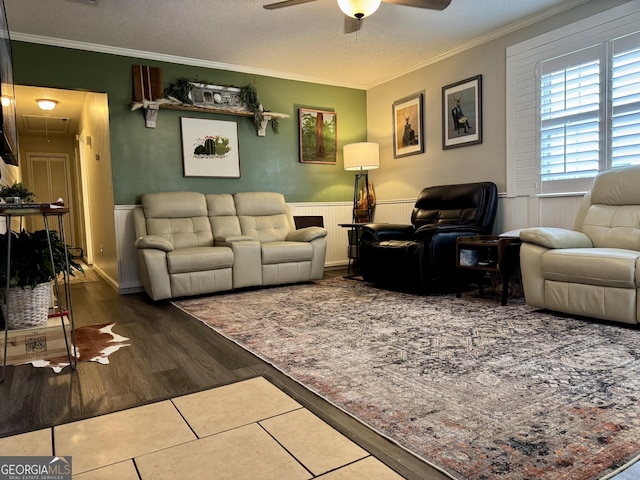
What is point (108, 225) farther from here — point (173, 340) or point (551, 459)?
point (551, 459)

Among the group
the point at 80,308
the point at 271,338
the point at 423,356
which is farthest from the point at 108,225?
the point at 423,356

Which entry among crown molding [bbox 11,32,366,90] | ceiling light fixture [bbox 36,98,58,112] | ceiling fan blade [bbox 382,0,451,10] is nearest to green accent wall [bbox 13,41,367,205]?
Answer: crown molding [bbox 11,32,366,90]

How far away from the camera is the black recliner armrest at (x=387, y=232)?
417 cm

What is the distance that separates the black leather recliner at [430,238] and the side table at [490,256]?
157mm

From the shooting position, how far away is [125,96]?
4.43 m

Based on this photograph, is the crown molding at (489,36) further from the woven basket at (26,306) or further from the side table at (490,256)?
the woven basket at (26,306)

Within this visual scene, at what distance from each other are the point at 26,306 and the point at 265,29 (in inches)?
122

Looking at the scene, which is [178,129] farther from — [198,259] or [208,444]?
[208,444]

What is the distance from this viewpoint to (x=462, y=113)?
179 inches

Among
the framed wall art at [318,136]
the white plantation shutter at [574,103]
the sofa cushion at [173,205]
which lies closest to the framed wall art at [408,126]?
the framed wall art at [318,136]

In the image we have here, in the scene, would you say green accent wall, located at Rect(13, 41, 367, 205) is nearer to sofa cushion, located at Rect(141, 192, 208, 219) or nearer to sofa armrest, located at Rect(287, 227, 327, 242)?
sofa cushion, located at Rect(141, 192, 208, 219)

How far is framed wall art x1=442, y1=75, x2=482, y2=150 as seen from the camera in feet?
14.4

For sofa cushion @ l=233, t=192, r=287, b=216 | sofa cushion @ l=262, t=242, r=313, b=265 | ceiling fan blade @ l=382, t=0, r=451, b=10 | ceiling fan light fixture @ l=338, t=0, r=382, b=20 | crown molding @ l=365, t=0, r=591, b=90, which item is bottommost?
sofa cushion @ l=262, t=242, r=313, b=265

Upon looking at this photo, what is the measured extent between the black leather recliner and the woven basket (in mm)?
2668
